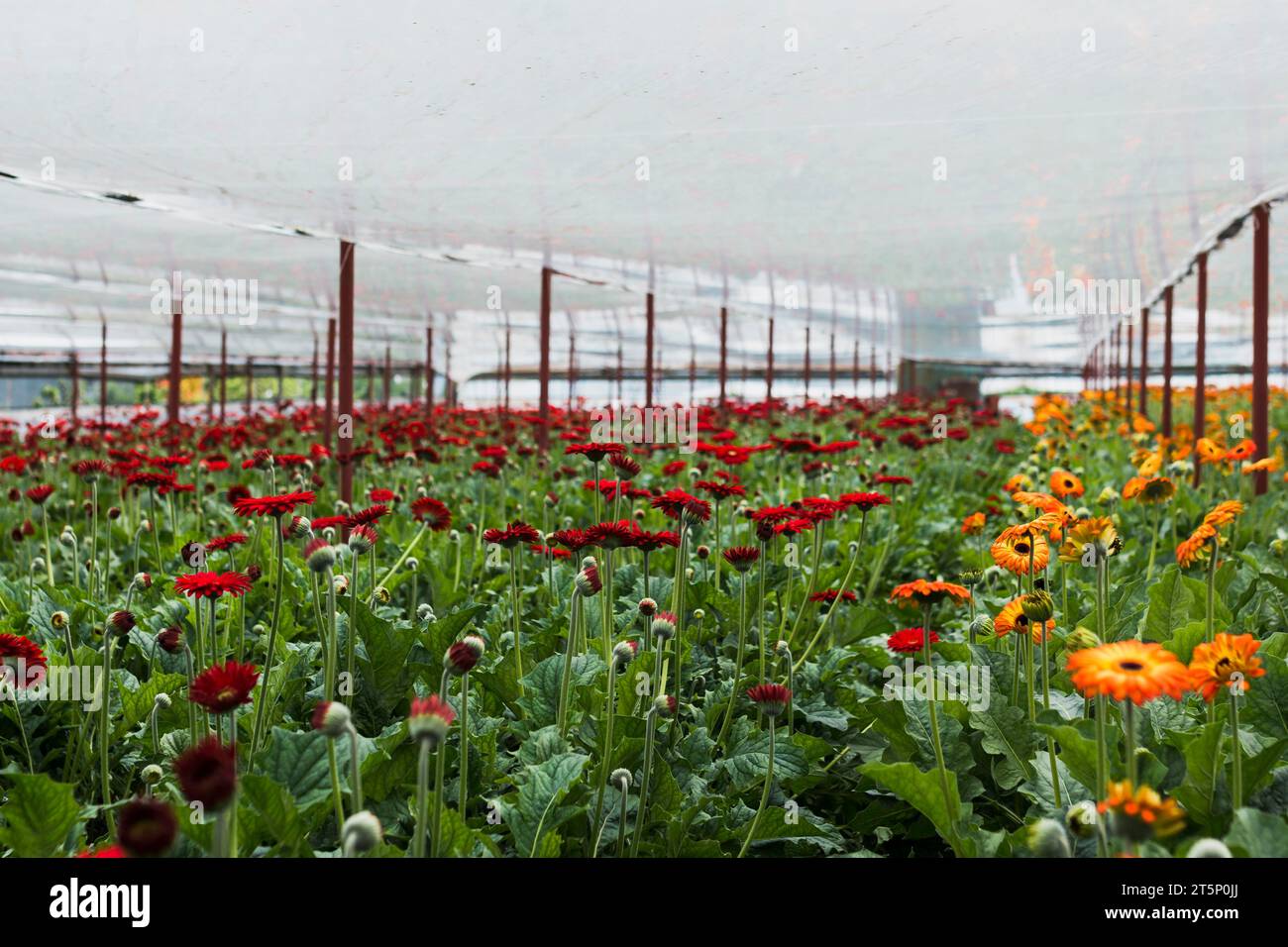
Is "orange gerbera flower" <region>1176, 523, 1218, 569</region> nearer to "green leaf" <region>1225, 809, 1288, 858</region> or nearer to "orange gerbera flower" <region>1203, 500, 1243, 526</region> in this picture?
"orange gerbera flower" <region>1203, 500, 1243, 526</region>

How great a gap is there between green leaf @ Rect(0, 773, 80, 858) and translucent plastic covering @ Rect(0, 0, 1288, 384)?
8.37ft

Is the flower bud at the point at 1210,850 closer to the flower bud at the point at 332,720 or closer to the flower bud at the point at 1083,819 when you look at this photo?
the flower bud at the point at 1083,819

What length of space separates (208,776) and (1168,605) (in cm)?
275

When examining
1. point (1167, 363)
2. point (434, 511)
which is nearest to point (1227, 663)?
point (434, 511)

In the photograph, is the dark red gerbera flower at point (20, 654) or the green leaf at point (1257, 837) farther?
the dark red gerbera flower at point (20, 654)

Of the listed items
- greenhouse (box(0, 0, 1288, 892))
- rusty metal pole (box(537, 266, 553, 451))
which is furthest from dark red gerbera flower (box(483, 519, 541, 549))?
rusty metal pole (box(537, 266, 553, 451))

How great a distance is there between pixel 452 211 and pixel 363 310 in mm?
9961

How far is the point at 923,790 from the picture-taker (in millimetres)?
2096

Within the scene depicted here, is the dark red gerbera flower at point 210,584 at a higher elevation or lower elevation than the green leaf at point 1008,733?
higher

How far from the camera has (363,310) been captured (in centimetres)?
1656

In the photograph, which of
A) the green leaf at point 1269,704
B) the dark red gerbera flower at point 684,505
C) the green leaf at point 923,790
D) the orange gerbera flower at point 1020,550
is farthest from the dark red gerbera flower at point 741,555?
the green leaf at point 1269,704

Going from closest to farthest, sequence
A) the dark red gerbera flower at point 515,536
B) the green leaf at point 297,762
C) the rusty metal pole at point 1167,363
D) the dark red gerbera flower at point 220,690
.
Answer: the dark red gerbera flower at point 220,690 < the green leaf at point 297,762 < the dark red gerbera flower at point 515,536 < the rusty metal pole at point 1167,363

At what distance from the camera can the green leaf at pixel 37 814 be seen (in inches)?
71.6
